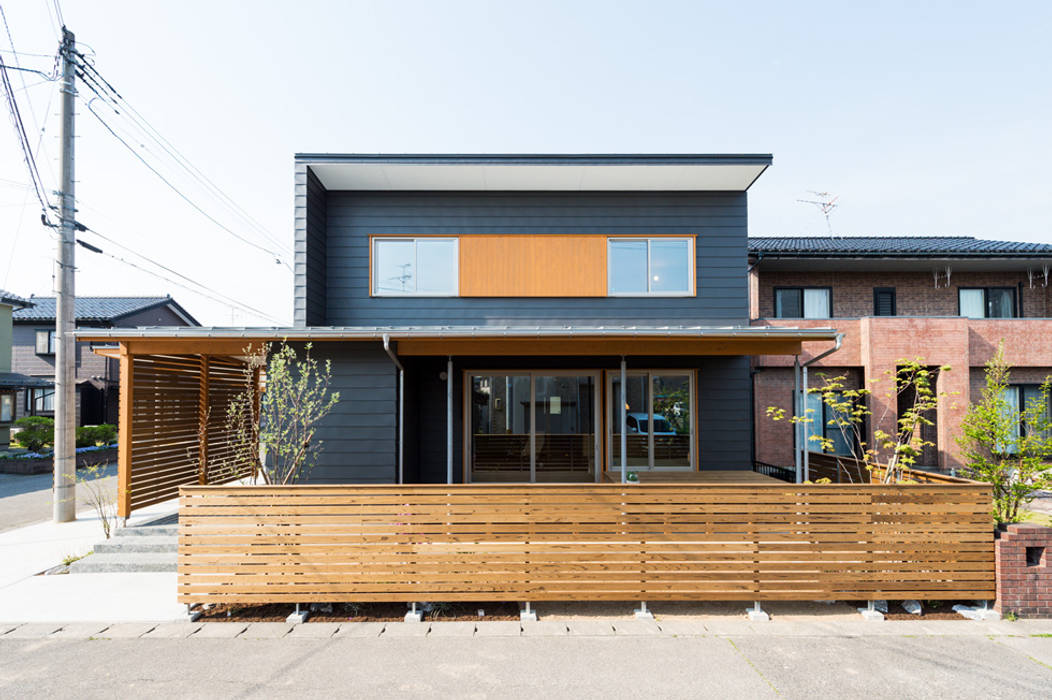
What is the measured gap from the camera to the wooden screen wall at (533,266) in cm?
1080

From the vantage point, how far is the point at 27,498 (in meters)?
12.2

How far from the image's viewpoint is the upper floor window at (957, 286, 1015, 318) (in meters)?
15.3

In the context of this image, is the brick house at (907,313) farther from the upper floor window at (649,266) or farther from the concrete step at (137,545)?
the concrete step at (137,545)

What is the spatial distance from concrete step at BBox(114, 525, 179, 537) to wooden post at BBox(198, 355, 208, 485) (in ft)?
6.53

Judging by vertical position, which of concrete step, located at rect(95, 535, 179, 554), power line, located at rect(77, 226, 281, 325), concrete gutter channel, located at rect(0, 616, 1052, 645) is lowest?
concrete gutter channel, located at rect(0, 616, 1052, 645)

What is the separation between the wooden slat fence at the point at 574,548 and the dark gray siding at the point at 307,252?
5.05 metres

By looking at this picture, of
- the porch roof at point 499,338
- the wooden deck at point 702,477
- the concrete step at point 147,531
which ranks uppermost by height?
the porch roof at point 499,338

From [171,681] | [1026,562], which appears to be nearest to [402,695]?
[171,681]

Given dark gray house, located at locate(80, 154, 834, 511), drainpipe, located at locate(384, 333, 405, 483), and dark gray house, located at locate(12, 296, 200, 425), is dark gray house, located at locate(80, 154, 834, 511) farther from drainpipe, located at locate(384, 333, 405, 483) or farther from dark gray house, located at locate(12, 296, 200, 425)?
dark gray house, located at locate(12, 296, 200, 425)

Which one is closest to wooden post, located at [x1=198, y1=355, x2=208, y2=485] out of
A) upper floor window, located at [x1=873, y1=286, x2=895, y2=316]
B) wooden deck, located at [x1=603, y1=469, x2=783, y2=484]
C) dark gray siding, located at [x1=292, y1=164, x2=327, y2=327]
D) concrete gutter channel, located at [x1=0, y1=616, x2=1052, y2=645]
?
dark gray siding, located at [x1=292, y1=164, x2=327, y2=327]

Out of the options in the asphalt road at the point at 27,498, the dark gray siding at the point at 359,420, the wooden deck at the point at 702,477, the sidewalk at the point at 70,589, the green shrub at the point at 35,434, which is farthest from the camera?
the green shrub at the point at 35,434

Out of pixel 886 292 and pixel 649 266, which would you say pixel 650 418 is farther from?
pixel 886 292

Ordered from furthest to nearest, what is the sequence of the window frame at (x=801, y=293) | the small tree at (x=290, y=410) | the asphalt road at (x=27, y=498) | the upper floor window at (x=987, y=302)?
the upper floor window at (x=987, y=302)
the window frame at (x=801, y=293)
the asphalt road at (x=27, y=498)
the small tree at (x=290, y=410)

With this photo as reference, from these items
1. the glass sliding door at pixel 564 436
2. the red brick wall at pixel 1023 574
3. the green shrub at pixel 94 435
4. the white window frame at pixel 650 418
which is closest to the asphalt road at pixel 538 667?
the red brick wall at pixel 1023 574
